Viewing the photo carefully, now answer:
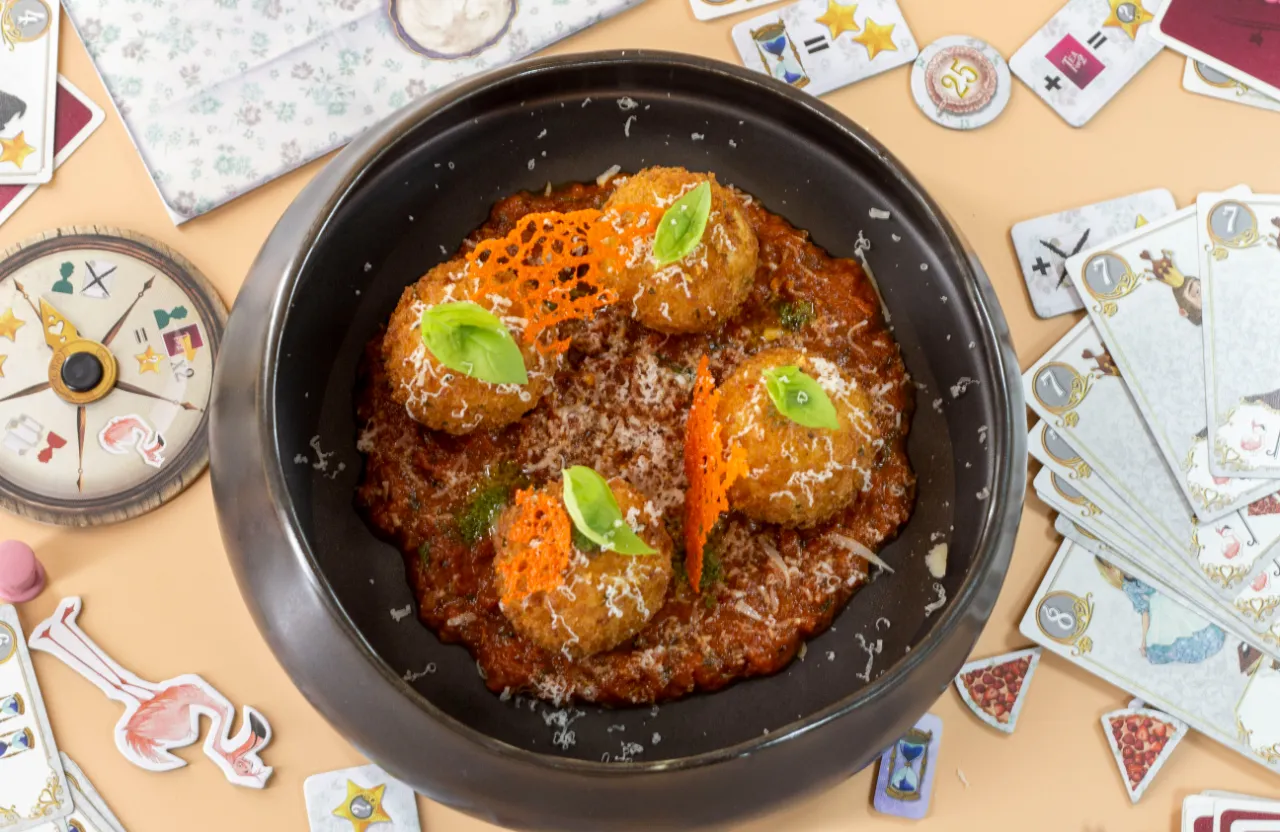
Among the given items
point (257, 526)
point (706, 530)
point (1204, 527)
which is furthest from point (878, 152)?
point (257, 526)

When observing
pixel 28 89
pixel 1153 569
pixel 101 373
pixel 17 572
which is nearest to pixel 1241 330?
pixel 1153 569

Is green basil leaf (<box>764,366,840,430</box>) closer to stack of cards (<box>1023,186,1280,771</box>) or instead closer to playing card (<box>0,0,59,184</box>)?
stack of cards (<box>1023,186,1280,771</box>)

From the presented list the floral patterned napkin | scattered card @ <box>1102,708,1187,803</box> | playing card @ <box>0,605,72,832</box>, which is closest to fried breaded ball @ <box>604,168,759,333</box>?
the floral patterned napkin

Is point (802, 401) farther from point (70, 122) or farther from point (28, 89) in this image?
point (28, 89)

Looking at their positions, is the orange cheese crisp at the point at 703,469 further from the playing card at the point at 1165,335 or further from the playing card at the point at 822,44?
the playing card at the point at 1165,335

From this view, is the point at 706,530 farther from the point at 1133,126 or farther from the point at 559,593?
the point at 1133,126

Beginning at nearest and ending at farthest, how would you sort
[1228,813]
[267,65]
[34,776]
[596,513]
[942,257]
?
1. [596,513]
2. [942,257]
3. [34,776]
4. [1228,813]
5. [267,65]
